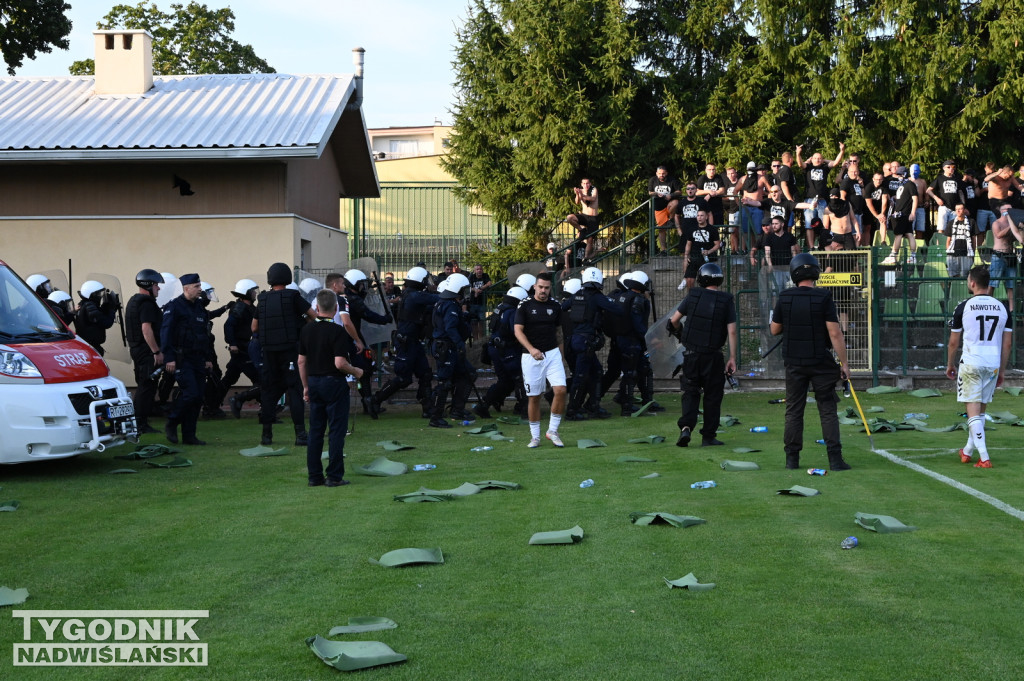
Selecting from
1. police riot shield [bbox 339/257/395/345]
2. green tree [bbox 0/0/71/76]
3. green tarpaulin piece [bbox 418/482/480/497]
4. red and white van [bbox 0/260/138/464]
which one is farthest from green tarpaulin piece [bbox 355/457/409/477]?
green tree [bbox 0/0/71/76]

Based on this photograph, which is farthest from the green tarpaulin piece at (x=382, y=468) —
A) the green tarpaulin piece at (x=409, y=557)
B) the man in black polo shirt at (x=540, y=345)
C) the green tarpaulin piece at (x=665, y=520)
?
the green tarpaulin piece at (x=409, y=557)

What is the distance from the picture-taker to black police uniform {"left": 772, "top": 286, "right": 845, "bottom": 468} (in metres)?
9.86

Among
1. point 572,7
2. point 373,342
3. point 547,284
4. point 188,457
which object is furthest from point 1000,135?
point 188,457

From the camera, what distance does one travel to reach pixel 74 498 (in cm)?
935

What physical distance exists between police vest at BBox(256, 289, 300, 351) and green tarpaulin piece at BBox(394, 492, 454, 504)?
3835 millimetres

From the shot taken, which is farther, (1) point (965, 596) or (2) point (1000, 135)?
(2) point (1000, 135)

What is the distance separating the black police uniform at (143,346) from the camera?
13.3 m

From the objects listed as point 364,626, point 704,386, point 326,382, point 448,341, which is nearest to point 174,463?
point 326,382

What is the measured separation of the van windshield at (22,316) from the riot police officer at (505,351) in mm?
5558

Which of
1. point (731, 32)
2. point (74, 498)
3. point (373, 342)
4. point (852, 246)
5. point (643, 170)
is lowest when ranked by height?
point (74, 498)

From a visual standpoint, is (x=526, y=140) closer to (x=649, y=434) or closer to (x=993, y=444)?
(x=649, y=434)

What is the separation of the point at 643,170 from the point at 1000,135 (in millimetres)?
8682

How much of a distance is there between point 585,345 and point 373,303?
395 cm

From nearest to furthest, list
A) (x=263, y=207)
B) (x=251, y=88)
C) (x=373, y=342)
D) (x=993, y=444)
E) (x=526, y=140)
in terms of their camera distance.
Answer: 1. (x=993, y=444)
2. (x=373, y=342)
3. (x=263, y=207)
4. (x=251, y=88)
5. (x=526, y=140)
